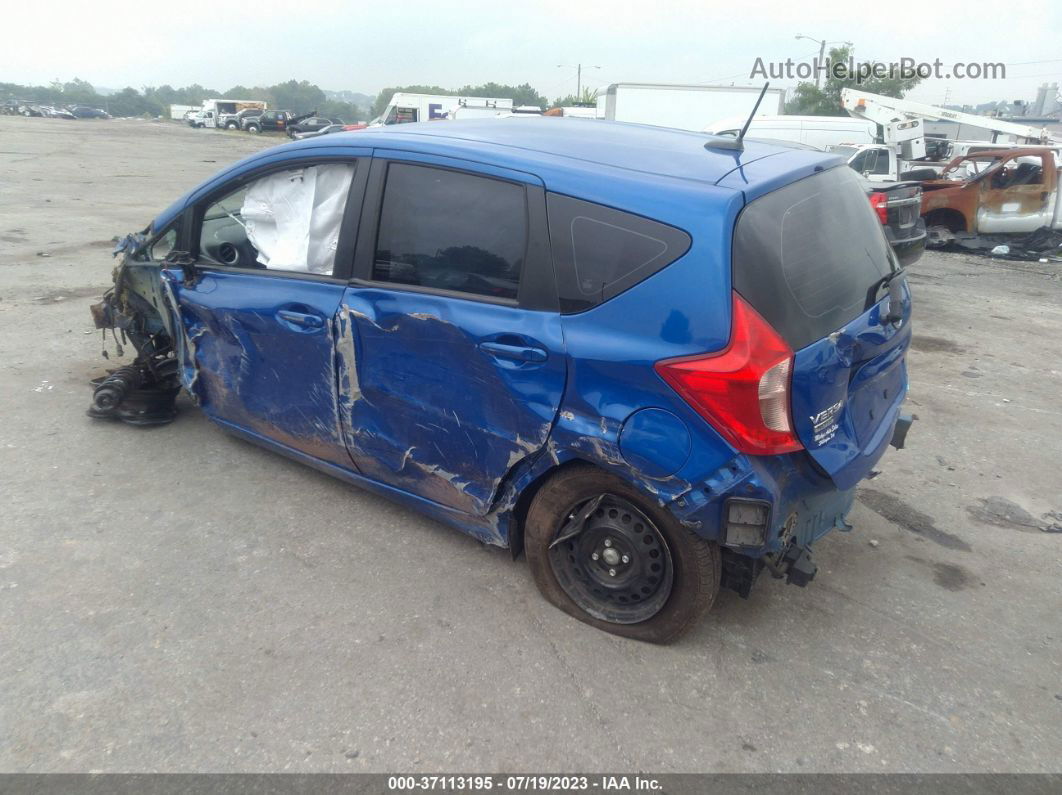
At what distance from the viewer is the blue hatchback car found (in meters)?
2.49

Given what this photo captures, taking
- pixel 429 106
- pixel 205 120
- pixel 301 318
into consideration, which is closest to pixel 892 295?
pixel 301 318

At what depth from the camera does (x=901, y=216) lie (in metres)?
6.94

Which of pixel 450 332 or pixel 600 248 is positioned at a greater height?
pixel 600 248

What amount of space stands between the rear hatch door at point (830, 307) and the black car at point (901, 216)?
3876mm

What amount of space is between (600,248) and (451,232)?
0.67m

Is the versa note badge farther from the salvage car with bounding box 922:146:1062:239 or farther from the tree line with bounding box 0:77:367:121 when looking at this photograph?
the tree line with bounding box 0:77:367:121

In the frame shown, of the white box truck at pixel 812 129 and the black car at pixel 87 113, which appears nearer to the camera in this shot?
the white box truck at pixel 812 129

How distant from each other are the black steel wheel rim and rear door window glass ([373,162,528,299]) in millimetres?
902

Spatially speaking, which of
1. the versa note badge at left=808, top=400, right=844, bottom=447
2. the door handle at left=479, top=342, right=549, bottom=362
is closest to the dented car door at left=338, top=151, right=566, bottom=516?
the door handle at left=479, top=342, right=549, bottom=362

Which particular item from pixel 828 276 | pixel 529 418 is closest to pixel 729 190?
pixel 828 276

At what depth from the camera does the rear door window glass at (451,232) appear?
2.87 metres

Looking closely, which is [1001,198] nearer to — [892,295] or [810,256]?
[892,295]

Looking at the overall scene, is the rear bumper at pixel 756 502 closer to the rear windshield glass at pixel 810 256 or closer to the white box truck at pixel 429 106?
the rear windshield glass at pixel 810 256

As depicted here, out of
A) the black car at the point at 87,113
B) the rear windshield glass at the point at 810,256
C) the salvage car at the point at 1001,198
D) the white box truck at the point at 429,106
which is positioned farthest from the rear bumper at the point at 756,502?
the black car at the point at 87,113
